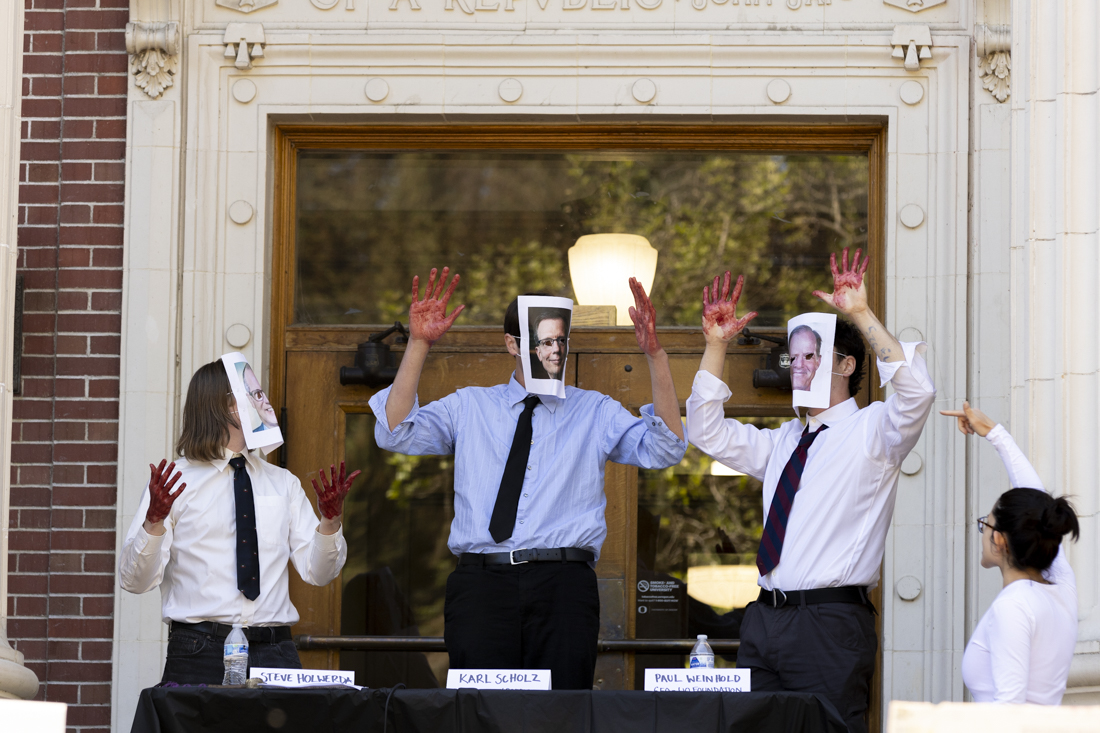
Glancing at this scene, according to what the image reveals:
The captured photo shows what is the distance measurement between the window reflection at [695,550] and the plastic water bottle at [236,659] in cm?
221

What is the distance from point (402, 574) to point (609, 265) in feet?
5.57

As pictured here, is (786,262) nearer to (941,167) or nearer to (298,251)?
(941,167)

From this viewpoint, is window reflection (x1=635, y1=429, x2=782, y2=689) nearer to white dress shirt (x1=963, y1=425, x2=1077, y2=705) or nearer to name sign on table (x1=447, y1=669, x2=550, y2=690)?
name sign on table (x1=447, y1=669, x2=550, y2=690)

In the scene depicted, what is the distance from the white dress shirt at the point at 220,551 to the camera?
4297 mm

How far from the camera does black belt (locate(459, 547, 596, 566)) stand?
439 cm

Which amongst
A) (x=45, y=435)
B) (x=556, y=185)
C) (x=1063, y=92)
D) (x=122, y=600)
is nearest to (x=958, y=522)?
(x=1063, y=92)

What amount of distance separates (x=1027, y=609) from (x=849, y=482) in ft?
2.78

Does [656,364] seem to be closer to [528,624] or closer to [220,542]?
[528,624]

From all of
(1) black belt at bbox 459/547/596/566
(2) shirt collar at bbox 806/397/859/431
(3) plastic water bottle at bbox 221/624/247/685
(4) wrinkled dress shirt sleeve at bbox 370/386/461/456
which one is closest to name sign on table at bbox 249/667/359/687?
(3) plastic water bottle at bbox 221/624/247/685

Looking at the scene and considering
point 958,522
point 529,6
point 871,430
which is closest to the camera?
point 871,430

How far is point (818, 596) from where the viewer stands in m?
4.04

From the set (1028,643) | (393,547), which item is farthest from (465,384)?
(1028,643)

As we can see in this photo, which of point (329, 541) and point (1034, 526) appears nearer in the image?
point (1034, 526)

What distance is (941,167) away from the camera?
562 cm
